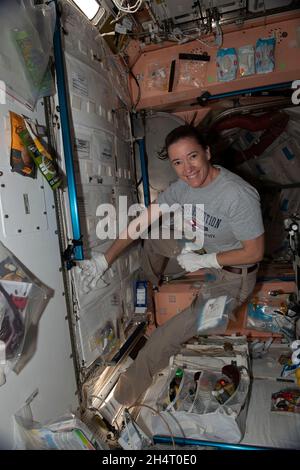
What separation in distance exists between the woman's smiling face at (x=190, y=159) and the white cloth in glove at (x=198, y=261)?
1.89 feet

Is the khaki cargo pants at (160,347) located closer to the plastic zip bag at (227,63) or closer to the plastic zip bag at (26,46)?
the plastic zip bag at (26,46)

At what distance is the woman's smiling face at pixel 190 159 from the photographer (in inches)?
81.2

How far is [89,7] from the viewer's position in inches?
85.7

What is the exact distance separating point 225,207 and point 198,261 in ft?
1.67

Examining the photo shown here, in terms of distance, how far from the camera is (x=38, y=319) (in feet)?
5.28

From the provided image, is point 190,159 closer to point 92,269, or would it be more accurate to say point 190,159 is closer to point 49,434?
point 92,269

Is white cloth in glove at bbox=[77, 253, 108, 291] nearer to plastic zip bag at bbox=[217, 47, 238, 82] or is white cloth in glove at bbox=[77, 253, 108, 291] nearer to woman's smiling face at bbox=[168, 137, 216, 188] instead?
woman's smiling face at bbox=[168, 137, 216, 188]

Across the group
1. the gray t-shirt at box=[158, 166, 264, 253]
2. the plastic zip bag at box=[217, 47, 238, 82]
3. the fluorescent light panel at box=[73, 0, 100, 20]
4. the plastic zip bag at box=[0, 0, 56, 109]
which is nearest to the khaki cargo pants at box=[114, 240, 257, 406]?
the gray t-shirt at box=[158, 166, 264, 253]

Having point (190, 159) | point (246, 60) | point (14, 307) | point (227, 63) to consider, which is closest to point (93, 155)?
point (190, 159)

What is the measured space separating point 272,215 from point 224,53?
274 centimetres

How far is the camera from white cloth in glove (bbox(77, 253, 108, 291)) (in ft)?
6.81

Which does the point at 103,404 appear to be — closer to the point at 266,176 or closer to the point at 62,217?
the point at 62,217

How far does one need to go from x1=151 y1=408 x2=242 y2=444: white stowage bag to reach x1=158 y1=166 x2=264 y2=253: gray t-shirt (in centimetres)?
121
